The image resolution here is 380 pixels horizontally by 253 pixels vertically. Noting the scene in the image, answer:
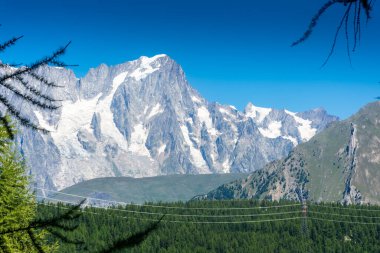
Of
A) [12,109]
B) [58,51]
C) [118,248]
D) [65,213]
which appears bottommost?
[118,248]

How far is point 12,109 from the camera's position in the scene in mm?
8086

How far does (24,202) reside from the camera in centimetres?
3206

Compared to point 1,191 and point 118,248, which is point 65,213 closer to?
point 118,248

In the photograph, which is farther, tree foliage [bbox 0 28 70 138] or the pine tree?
the pine tree

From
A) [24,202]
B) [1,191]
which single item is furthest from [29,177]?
[1,191]

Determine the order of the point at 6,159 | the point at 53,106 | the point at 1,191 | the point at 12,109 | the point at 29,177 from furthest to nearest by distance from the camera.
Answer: the point at 29,177 → the point at 6,159 → the point at 1,191 → the point at 53,106 → the point at 12,109

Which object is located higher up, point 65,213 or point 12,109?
point 12,109

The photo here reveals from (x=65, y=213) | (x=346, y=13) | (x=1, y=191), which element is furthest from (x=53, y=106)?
(x=1, y=191)

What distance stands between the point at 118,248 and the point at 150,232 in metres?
0.53

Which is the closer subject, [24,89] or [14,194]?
[24,89]

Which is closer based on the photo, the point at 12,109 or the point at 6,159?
the point at 12,109

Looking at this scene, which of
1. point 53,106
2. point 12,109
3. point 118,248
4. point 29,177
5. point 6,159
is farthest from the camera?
point 29,177

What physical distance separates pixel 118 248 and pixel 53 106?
2463 mm

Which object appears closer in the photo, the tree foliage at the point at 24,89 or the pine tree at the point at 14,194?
the tree foliage at the point at 24,89
